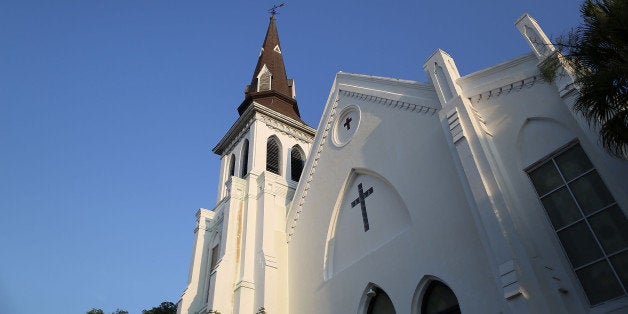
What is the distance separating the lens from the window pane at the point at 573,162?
7.74 metres

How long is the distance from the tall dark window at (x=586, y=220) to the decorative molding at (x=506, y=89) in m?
1.68

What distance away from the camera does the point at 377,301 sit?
35.6 ft

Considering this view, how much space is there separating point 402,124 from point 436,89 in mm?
1542

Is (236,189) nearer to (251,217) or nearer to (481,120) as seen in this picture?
(251,217)

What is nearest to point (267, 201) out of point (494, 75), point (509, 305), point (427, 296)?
point (427, 296)

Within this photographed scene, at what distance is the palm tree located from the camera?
530cm

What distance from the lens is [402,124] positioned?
11.8 metres

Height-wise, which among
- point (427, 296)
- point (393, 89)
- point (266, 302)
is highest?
point (393, 89)

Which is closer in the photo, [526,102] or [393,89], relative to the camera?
[526,102]

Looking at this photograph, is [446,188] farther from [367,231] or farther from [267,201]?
[267,201]

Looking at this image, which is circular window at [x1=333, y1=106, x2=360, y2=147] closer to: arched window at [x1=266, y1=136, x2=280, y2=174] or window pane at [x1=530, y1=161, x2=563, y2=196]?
arched window at [x1=266, y1=136, x2=280, y2=174]

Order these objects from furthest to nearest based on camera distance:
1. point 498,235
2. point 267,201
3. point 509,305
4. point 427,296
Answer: point 267,201 → point 427,296 → point 498,235 → point 509,305

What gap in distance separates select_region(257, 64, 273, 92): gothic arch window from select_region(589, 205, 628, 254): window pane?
67.9 feet

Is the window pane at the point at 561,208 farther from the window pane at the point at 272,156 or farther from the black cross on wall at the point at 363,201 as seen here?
the window pane at the point at 272,156
